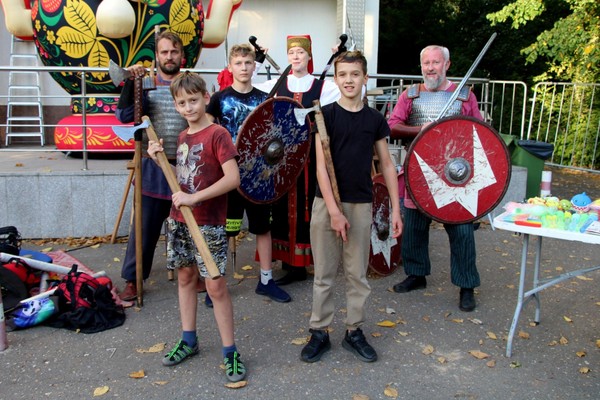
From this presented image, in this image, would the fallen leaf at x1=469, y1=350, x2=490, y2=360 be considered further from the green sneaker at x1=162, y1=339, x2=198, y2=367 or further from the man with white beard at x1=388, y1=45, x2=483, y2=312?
the green sneaker at x1=162, y1=339, x2=198, y2=367

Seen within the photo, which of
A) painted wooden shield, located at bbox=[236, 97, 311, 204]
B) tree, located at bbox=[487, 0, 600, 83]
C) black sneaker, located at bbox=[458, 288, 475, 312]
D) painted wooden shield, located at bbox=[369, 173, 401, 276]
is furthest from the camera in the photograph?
tree, located at bbox=[487, 0, 600, 83]

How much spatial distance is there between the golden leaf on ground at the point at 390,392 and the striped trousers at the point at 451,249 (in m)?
1.25

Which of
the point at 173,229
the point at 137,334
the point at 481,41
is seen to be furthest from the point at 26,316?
the point at 481,41

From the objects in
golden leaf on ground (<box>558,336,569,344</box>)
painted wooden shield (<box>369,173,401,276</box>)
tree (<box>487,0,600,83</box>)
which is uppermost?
tree (<box>487,0,600,83</box>)

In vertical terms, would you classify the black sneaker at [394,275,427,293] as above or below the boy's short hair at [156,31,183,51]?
below

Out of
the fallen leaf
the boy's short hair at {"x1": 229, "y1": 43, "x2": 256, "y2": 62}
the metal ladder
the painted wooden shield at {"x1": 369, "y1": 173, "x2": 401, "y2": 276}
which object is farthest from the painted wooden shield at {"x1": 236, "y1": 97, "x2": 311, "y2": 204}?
the metal ladder

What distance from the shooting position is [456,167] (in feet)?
11.2

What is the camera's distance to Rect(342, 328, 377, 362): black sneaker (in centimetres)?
296

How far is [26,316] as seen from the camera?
10.9 ft

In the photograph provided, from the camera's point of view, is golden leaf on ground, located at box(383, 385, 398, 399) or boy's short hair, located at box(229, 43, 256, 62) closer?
golden leaf on ground, located at box(383, 385, 398, 399)

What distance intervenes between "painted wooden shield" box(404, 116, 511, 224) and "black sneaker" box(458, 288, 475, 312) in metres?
0.62

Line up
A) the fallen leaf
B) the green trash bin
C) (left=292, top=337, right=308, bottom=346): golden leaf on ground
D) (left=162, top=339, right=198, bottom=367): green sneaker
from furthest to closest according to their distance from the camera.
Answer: the green trash bin < (left=292, top=337, right=308, bottom=346): golden leaf on ground < the fallen leaf < (left=162, top=339, right=198, bottom=367): green sneaker

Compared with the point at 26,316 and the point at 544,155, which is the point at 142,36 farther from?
the point at 544,155

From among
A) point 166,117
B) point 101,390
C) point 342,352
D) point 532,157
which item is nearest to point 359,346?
point 342,352
